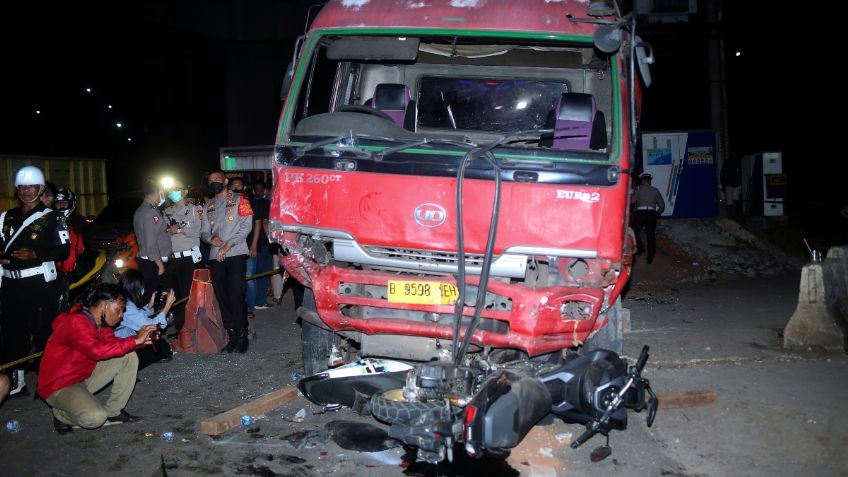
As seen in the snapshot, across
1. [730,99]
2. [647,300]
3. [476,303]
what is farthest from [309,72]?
[730,99]

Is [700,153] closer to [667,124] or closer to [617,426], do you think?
[667,124]

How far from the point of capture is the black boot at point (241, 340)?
724 cm

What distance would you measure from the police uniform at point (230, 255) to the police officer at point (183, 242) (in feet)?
1.84

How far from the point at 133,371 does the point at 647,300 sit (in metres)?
7.42

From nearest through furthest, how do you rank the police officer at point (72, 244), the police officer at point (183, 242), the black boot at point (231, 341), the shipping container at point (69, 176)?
1. the police officer at point (72, 244)
2. the black boot at point (231, 341)
3. the police officer at point (183, 242)
4. the shipping container at point (69, 176)

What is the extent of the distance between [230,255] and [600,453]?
4.25 metres

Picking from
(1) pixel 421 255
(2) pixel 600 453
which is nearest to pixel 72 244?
(1) pixel 421 255

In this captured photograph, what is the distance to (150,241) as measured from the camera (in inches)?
291

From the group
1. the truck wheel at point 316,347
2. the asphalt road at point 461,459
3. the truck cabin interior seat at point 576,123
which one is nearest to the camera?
the asphalt road at point 461,459

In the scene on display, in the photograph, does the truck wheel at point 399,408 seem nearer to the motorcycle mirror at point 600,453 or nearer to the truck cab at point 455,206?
the truck cab at point 455,206

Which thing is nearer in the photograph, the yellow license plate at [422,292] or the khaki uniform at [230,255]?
the yellow license plate at [422,292]

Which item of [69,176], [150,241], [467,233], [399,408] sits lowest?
[399,408]

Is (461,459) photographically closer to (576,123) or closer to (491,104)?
(576,123)

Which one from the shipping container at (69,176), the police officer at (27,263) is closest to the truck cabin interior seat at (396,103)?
the police officer at (27,263)
